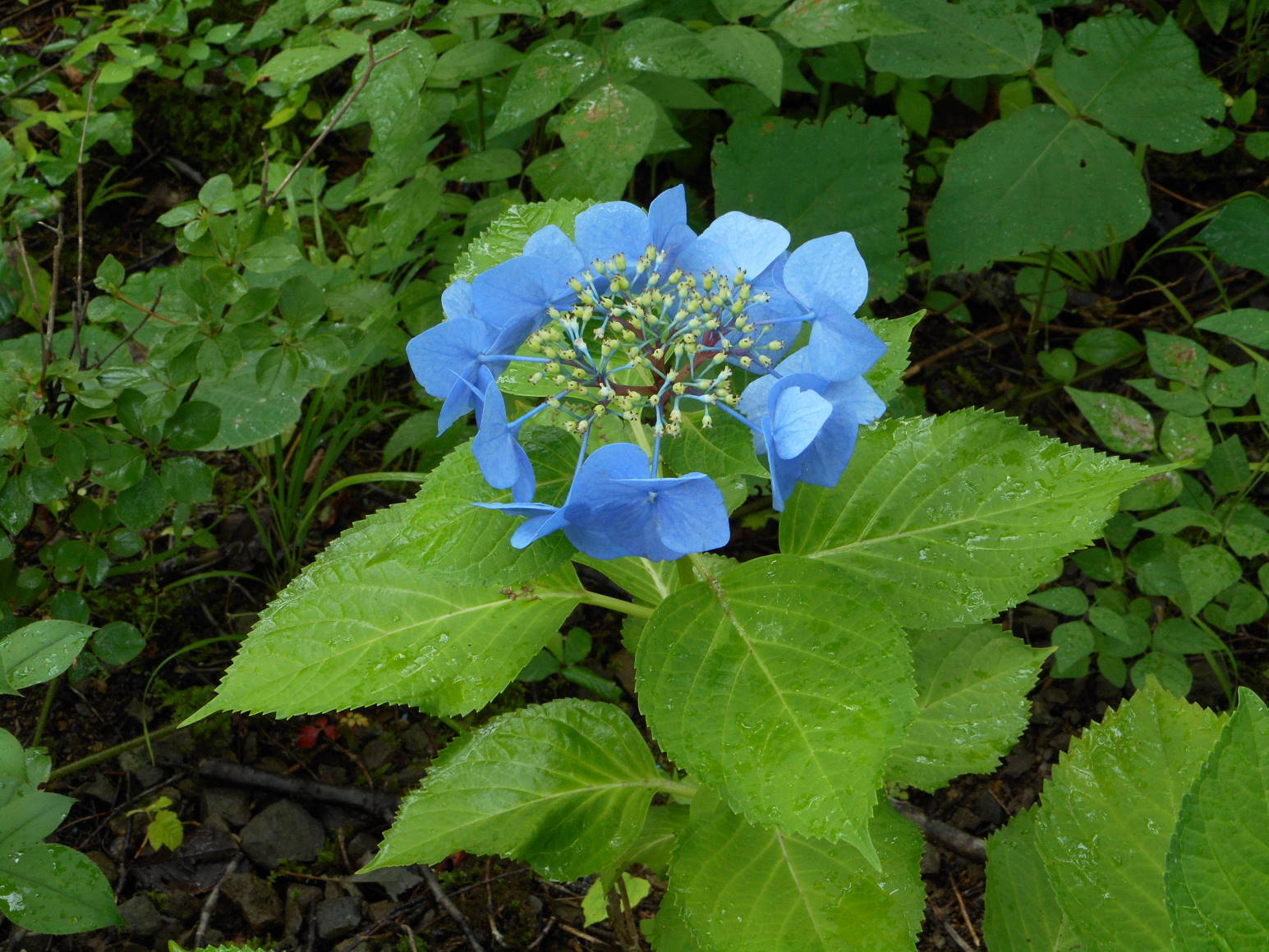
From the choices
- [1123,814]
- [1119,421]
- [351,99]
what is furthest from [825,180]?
[1123,814]

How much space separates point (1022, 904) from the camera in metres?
1.90

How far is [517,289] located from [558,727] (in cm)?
93

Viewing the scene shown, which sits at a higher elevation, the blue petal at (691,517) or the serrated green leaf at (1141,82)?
the blue petal at (691,517)

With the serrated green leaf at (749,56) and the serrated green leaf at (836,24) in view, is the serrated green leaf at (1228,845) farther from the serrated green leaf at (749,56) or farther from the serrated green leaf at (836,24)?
the serrated green leaf at (836,24)

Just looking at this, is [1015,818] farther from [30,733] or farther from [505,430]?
[30,733]

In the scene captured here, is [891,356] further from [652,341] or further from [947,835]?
[947,835]

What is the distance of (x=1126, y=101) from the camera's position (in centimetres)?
273

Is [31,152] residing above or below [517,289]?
below

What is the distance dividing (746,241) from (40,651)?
4.85 feet

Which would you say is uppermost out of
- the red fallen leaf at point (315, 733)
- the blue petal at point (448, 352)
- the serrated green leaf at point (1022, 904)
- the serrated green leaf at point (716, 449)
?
the blue petal at point (448, 352)

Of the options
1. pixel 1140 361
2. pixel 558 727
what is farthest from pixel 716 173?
pixel 558 727

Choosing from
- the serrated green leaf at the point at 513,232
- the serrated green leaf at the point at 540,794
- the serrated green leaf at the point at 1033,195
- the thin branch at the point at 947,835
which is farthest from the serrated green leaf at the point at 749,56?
the thin branch at the point at 947,835

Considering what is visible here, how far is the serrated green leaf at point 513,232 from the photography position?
1.67 metres

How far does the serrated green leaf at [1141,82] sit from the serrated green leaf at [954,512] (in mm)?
1538
